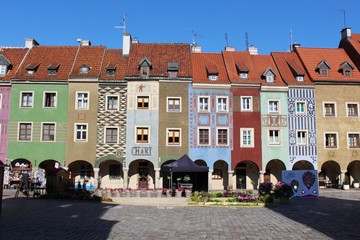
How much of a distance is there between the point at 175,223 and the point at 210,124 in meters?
20.0

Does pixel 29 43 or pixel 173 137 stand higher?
pixel 29 43

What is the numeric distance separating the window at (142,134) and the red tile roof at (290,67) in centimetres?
1326

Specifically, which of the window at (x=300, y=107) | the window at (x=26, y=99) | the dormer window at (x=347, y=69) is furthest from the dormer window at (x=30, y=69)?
the dormer window at (x=347, y=69)

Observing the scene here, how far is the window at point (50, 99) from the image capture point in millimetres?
33625

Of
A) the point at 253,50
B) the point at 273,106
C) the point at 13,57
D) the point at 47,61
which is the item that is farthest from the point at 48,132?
the point at 253,50

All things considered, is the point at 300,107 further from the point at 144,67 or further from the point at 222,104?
the point at 144,67

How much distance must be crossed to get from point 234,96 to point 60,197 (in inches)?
695

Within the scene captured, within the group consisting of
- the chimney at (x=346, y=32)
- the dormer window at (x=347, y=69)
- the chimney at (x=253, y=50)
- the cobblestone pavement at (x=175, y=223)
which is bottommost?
the cobblestone pavement at (x=175, y=223)

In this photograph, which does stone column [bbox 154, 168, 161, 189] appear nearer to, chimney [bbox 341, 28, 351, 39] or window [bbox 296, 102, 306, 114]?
window [bbox 296, 102, 306, 114]

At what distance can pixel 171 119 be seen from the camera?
33.7 m

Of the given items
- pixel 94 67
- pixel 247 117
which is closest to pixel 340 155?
pixel 247 117

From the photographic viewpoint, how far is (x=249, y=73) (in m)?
35.6

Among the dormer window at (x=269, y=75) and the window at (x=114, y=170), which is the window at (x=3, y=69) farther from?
the dormer window at (x=269, y=75)

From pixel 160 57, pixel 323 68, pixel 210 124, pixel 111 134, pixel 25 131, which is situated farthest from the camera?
pixel 160 57
